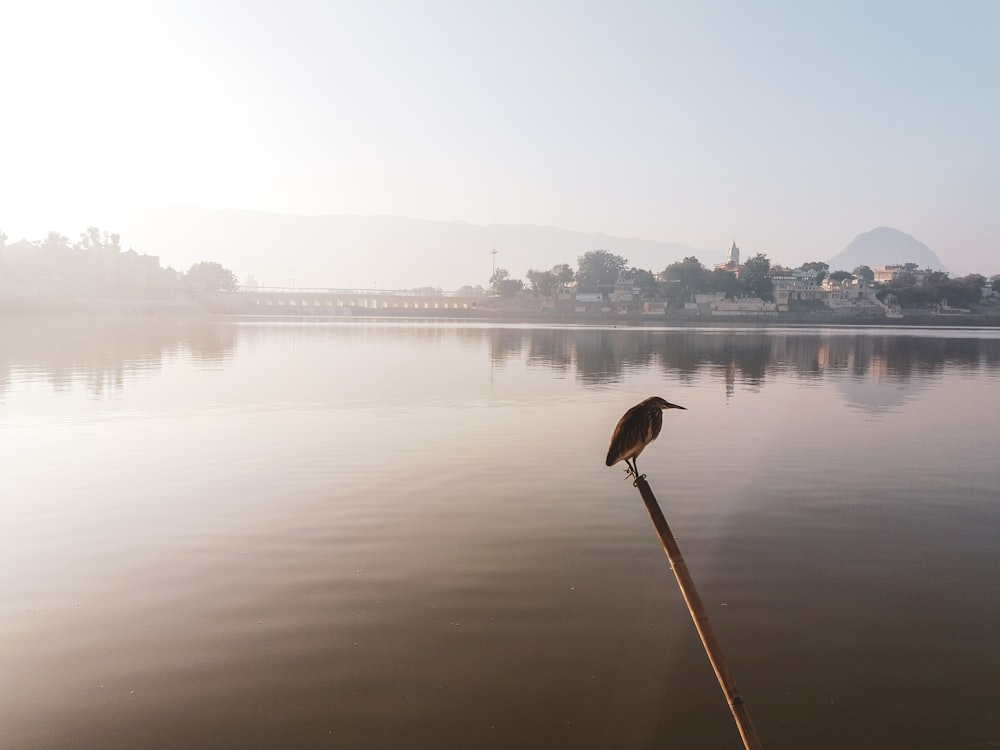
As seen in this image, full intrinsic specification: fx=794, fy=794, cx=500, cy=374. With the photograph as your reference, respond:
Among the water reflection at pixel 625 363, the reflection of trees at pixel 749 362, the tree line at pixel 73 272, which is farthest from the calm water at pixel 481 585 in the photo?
the tree line at pixel 73 272

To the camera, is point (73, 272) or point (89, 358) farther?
point (73, 272)

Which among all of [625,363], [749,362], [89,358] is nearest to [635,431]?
[625,363]

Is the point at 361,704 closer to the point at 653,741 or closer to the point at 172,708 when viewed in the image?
the point at 172,708

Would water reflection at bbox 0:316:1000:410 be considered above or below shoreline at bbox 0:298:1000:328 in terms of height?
below

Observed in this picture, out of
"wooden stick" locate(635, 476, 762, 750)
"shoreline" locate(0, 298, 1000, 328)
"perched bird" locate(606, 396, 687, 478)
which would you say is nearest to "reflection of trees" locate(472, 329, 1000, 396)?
"wooden stick" locate(635, 476, 762, 750)

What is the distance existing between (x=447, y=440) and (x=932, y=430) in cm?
1240

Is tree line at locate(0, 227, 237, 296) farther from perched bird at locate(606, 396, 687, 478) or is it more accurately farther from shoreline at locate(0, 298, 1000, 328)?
perched bird at locate(606, 396, 687, 478)

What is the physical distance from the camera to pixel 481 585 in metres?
8.80

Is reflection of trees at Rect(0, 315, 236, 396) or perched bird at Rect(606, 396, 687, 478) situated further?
reflection of trees at Rect(0, 315, 236, 396)

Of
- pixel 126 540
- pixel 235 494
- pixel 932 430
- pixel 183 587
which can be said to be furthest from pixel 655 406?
pixel 932 430

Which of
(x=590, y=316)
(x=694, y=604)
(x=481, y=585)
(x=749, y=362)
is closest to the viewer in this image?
(x=694, y=604)

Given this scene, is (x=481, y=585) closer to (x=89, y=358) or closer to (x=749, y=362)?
(x=89, y=358)

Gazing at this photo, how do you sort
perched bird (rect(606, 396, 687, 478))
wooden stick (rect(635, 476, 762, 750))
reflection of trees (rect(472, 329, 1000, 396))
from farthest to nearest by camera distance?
reflection of trees (rect(472, 329, 1000, 396)) < wooden stick (rect(635, 476, 762, 750)) < perched bird (rect(606, 396, 687, 478))

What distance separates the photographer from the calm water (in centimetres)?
615
